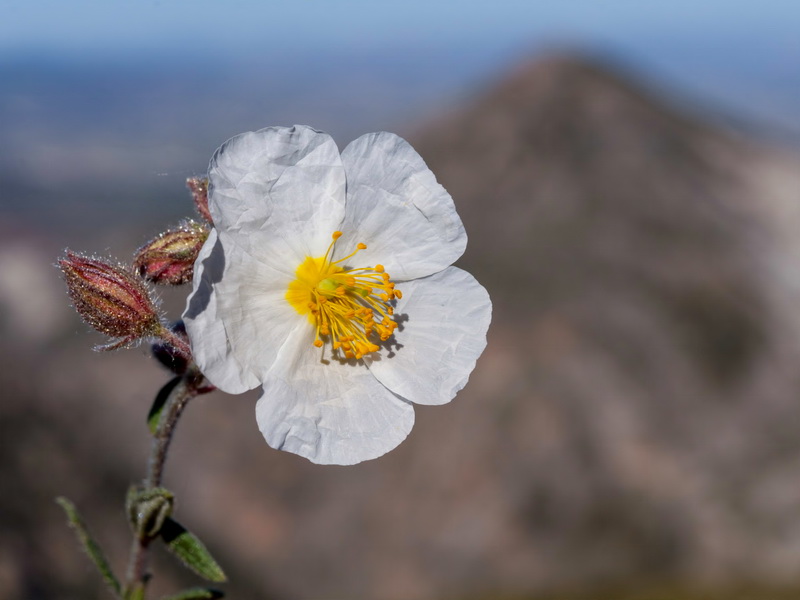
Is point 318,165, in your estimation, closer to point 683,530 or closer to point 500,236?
point 683,530

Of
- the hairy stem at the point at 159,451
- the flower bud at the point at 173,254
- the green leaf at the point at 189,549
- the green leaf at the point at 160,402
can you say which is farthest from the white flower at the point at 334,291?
the green leaf at the point at 189,549

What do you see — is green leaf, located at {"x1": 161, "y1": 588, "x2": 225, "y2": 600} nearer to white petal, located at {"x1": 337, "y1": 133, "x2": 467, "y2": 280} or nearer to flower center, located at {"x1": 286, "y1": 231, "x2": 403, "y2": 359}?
flower center, located at {"x1": 286, "y1": 231, "x2": 403, "y2": 359}

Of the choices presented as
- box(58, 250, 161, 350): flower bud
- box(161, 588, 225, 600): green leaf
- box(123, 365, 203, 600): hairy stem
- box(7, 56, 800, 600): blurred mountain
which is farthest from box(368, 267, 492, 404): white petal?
box(7, 56, 800, 600): blurred mountain

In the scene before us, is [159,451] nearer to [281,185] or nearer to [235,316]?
[235,316]

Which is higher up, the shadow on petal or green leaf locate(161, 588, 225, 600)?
the shadow on petal

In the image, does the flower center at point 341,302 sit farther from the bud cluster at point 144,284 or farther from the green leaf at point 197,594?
the green leaf at point 197,594
